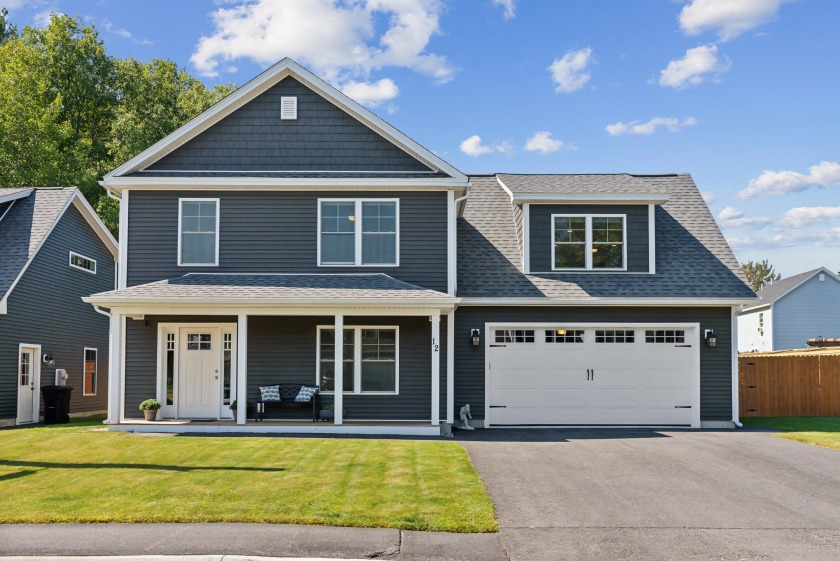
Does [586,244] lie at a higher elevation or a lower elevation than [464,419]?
higher

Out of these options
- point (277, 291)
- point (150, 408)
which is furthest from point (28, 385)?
point (277, 291)

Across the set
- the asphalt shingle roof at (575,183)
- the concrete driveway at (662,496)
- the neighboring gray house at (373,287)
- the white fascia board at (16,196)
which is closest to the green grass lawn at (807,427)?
the concrete driveway at (662,496)

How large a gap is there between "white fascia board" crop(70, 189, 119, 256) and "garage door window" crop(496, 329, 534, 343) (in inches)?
503

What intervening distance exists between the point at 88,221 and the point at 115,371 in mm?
9201

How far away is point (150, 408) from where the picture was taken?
16266mm

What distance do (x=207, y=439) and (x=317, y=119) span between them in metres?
7.51

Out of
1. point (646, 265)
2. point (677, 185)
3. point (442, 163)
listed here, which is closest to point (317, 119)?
point (442, 163)

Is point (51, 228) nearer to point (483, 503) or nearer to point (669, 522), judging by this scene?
point (483, 503)

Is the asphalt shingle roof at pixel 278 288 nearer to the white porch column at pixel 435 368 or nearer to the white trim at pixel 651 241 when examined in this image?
the white porch column at pixel 435 368

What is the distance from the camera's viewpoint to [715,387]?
17.8m

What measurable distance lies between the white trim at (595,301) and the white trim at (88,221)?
36.1 feet

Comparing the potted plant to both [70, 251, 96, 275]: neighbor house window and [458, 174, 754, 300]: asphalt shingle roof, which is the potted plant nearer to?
[458, 174, 754, 300]: asphalt shingle roof

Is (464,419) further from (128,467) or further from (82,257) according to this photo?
(82,257)

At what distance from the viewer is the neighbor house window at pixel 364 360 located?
17.0 m
